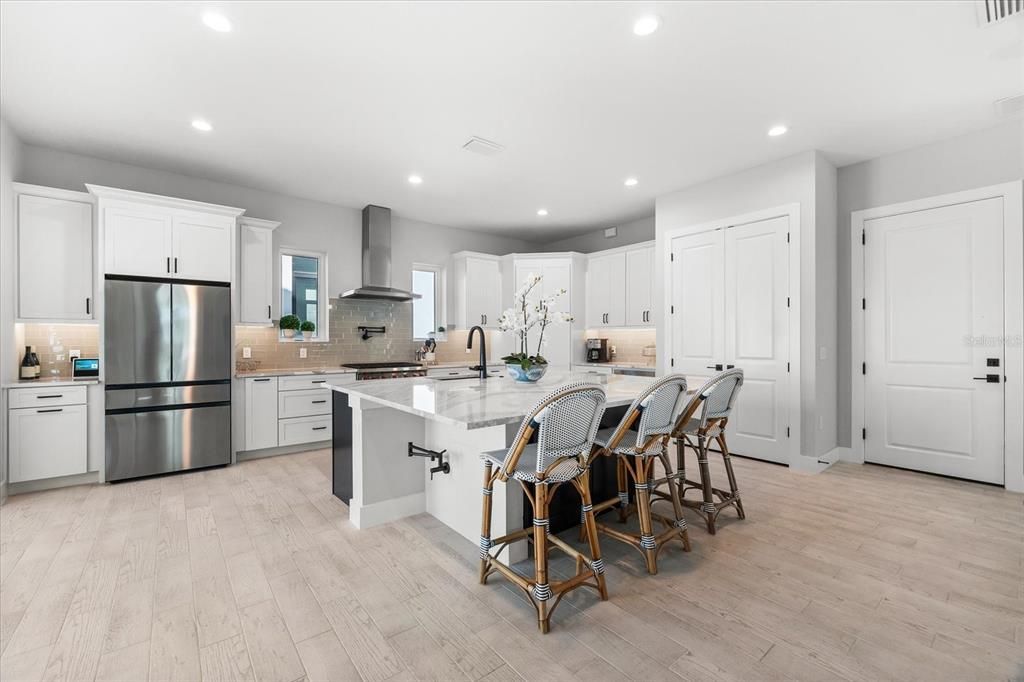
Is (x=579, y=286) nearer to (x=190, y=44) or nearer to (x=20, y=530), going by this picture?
(x=190, y=44)

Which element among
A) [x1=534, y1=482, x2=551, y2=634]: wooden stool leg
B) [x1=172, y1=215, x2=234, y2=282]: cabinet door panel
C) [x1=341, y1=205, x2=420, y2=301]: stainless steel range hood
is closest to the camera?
[x1=534, y1=482, x2=551, y2=634]: wooden stool leg

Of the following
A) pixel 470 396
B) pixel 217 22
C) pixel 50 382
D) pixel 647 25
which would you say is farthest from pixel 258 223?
pixel 647 25

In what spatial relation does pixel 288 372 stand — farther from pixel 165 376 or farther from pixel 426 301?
pixel 426 301

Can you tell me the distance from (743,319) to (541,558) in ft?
11.9

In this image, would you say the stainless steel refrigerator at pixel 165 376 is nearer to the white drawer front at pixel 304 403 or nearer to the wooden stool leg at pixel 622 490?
the white drawer front at pixel 304 403

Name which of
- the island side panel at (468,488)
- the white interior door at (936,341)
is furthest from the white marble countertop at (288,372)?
the white interior door at (936,341)

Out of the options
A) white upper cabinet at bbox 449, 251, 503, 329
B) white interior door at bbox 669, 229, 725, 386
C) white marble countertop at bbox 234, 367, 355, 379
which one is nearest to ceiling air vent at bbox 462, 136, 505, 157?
white interior door at bbox 669, 229, 725, 386

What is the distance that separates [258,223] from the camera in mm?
4762

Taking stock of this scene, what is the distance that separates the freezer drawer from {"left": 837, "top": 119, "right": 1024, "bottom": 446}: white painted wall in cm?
601

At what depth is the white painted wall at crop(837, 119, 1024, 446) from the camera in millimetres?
3590

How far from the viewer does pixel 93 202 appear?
3.91 metres

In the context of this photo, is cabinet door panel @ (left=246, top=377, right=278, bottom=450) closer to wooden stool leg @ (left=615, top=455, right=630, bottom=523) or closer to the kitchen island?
the kitchen island

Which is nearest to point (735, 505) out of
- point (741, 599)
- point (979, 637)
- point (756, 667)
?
point (741, 599)

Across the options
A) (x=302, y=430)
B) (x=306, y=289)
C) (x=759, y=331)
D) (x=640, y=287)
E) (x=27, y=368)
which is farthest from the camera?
(x=640, y=287)
